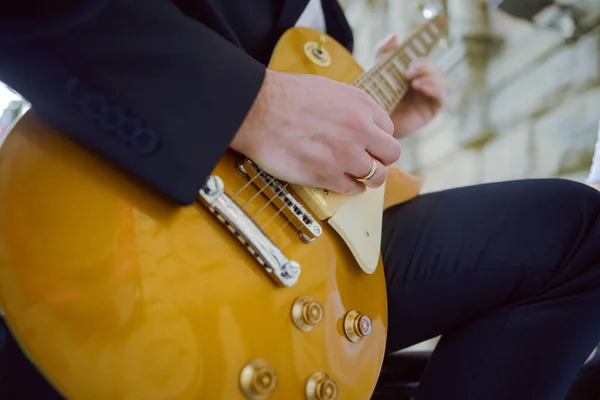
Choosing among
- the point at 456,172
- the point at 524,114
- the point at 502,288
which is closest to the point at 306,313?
the point at 502,288

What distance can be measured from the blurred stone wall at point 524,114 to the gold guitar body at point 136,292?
1.27 meters

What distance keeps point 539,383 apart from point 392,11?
8.06ft

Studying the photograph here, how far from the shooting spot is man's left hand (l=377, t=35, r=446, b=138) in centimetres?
83

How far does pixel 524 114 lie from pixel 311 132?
4.52ft

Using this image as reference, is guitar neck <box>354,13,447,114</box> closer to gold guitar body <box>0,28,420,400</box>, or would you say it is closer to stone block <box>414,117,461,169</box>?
gold guitar body <box>0,28,420,400</box>

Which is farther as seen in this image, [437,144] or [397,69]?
[437,144]

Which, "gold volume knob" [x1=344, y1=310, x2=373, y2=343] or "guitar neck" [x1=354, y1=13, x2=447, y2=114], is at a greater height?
"guitar neck" [x1=354, y1=13, x2=447, y2=114]

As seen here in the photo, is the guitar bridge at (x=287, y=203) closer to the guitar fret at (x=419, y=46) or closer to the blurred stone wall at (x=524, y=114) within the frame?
the guitar fret at (x=419, y=46)

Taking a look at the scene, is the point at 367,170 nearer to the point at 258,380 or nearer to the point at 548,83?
the point at 258,380

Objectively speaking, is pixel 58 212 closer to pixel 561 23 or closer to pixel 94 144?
pixel 94 144

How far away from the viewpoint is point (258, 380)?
369 mm

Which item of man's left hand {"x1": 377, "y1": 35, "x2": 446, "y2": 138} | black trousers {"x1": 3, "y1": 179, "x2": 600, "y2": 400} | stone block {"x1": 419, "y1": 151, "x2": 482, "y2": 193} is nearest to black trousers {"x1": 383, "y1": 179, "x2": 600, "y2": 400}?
black trousers {"x1": 3, "y1": 179, "x2": 600, "y2": 400}

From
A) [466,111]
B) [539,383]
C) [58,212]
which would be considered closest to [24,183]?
[58,212]

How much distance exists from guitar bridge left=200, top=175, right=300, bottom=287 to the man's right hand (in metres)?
0.05
